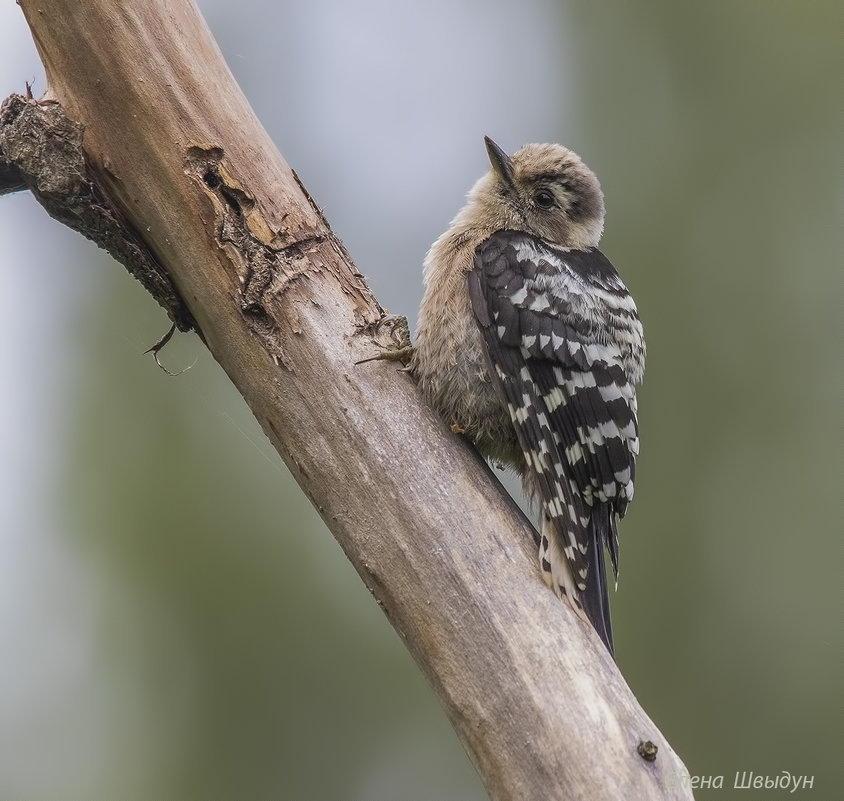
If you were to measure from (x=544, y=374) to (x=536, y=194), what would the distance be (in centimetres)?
111

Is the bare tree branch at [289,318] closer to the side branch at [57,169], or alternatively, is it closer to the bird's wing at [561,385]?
the side branch at [57,169]

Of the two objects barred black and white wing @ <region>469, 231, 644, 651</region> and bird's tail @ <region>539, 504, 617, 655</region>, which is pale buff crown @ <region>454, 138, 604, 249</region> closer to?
barred black and white wing @ <region>469, 231, 644, 651</region>

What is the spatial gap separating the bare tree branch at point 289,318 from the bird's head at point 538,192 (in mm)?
1140

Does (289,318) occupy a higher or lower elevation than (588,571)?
higher

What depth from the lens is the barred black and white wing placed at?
131 inches

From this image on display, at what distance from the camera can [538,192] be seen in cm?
414

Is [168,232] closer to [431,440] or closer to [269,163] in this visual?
[269,163]

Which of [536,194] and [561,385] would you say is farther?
[536,194]

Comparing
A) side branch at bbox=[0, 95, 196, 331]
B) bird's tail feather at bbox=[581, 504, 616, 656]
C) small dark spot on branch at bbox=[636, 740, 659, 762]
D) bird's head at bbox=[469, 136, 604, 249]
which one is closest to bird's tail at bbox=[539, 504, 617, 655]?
bird's tail feather at bbox=[581, 504, 616, 656]

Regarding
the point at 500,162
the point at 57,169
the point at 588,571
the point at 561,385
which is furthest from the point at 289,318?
the point at 500,162

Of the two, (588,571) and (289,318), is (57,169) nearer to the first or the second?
(289,318)

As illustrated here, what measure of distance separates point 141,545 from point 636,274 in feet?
14.5

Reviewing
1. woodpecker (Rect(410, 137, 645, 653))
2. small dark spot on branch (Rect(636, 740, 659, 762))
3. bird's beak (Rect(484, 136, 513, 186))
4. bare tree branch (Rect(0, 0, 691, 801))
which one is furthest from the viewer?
bird's beak (Rect(484, 136, 513, 186))

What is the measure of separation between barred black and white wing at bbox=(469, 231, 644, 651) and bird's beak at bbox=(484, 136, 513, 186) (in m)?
0.68
